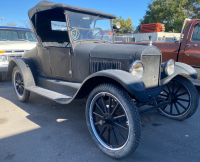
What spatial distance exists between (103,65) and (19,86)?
247 cm

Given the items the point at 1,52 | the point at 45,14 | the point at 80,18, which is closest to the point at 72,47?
the point at 80,18

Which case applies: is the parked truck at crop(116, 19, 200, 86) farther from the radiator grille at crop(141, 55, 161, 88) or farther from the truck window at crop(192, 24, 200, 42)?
the radiator grille at crop(141, 55, 161, 88)

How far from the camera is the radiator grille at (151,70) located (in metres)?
2.70

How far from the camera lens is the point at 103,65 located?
2.81 meters

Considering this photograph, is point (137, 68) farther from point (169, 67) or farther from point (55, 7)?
point (55, 7)

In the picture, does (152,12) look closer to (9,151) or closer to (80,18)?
(80,18)

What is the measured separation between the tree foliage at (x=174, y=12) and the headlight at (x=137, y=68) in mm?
22142

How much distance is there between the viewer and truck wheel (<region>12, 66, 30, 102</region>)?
405cm

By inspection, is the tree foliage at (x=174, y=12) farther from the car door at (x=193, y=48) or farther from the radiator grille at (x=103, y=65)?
the radiator grille at (x=103, y=65)

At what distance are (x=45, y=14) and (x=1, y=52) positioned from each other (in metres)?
A: 2.97

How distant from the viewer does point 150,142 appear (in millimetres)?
2541

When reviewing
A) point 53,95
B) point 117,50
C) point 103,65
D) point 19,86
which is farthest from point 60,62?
point 19,86

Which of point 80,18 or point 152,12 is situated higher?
point 152,12

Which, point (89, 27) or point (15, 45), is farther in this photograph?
point (15, 45)
